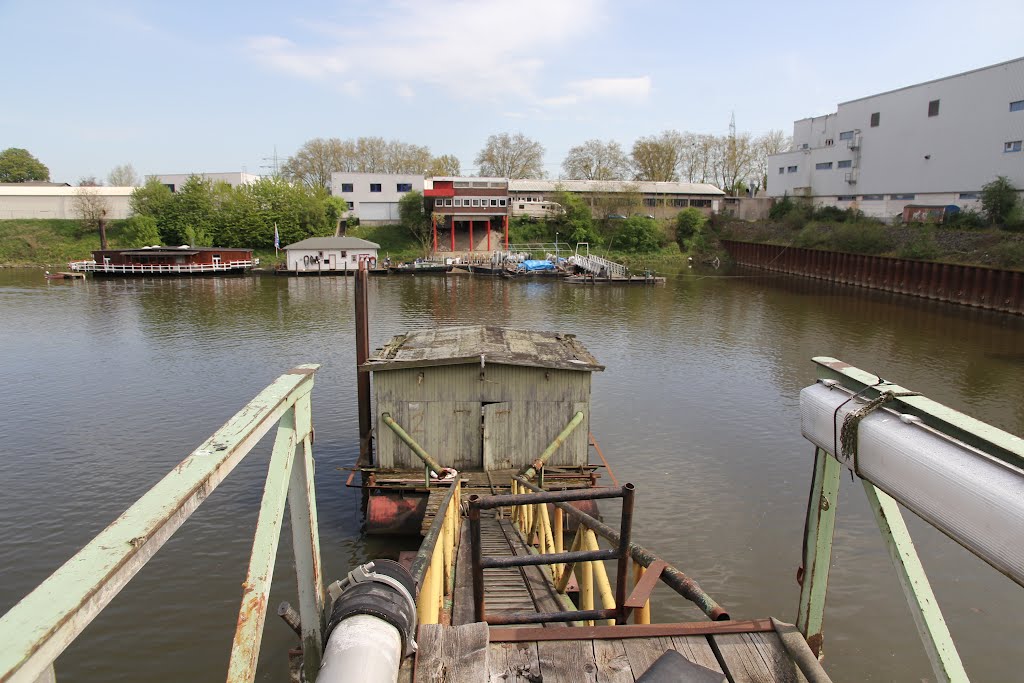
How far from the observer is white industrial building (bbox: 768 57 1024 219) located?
46.1 m

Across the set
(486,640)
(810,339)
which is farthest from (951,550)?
(810,339)

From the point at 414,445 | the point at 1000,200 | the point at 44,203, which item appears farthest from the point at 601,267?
the point at 44,203

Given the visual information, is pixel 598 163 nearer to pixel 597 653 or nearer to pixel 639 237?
pixel 639 237

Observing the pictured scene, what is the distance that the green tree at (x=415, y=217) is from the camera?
68312 millimetres

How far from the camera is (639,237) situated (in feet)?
240

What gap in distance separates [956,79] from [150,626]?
61010mm

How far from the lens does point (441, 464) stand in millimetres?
13039

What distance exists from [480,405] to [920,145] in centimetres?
5602

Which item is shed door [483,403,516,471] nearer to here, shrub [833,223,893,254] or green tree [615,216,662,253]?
shrub [833,223,893,254]

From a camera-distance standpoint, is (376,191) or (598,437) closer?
(598,437)

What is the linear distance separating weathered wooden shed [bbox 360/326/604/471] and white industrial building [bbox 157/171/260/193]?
247 feet

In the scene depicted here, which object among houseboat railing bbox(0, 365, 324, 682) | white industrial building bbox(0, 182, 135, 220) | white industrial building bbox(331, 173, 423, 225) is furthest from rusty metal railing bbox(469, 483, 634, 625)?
white industrial building bbox(0, 182, 135, 220)

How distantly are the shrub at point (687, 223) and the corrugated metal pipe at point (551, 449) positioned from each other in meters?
65.8

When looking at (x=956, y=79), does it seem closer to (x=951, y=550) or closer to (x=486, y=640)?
(x=951, y=550)
